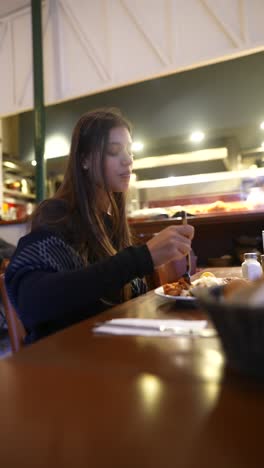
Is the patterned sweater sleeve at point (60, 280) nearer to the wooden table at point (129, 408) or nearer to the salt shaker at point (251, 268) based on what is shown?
the wooden table at point (129, 408)

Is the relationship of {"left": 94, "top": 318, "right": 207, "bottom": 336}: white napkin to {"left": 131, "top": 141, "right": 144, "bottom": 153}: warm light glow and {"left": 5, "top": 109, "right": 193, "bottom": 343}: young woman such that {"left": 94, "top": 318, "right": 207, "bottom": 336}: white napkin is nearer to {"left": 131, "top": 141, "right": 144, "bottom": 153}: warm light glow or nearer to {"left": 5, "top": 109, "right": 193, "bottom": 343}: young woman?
{"left": 5, "top": 109, "right": 193, "bottom": 343}: young woman

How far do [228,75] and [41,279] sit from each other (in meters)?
4.40

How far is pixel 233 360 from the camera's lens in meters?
0.38

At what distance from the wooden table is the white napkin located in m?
0.05

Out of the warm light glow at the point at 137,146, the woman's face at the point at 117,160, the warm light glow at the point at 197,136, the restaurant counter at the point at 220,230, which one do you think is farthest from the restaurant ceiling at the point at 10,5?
the woman's face at the point at 117,160

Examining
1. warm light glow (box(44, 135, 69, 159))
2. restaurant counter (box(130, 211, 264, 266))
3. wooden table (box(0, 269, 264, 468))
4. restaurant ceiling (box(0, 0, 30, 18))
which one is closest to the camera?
wooden table (box(0, 269, 264, 468))

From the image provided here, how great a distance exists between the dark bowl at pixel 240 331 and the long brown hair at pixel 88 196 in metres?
0.61

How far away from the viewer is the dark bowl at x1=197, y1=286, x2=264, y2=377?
335 mm

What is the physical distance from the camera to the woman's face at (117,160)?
1.11 m

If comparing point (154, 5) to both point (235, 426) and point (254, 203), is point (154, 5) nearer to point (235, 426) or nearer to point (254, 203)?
point (254, 203)

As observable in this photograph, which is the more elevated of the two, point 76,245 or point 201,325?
point 76,245

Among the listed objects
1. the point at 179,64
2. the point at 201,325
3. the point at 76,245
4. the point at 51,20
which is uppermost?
→ the point at 51,20

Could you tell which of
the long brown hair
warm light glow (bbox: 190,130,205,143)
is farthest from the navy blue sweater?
warm light glow (bbox: 190,130,205,143)

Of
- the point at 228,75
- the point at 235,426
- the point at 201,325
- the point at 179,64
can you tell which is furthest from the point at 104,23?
the point at 235,426
